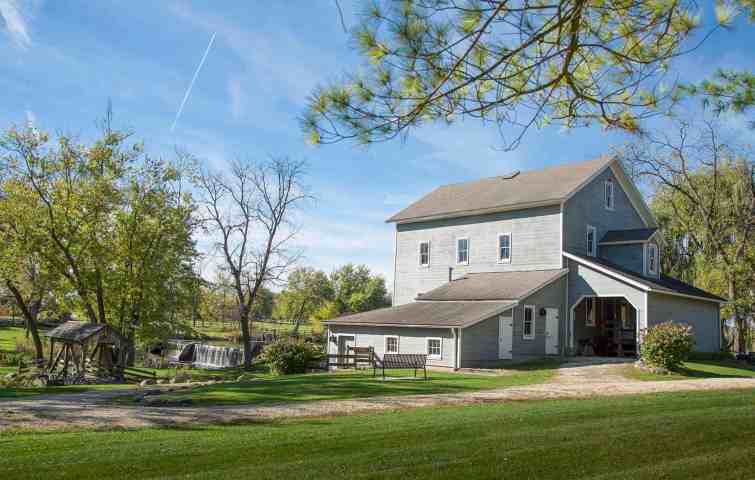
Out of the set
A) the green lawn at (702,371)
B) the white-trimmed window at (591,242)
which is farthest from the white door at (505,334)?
the white-trimmed window at (591,242)

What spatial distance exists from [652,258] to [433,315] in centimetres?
1117

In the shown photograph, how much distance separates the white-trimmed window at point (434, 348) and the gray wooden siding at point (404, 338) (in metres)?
0.12

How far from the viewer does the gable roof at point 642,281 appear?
1057 inches

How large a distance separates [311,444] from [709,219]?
3569 centimetres

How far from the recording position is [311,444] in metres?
8.91

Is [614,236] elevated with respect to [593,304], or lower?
elevated

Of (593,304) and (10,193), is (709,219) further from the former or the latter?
(10,193)

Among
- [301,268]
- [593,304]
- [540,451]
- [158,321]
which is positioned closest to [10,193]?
[158,321]

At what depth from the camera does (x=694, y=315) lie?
101ft

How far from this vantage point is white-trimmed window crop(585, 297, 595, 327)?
102 ft

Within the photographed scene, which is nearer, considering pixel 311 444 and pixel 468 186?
pixel 311 444

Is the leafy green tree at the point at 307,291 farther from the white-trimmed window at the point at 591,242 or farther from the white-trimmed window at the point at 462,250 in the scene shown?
the white-trimmed window at the point at 591,242

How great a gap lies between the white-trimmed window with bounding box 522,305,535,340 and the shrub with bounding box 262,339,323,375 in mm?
8969

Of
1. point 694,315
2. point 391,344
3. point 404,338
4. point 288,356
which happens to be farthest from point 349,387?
point 694,315
